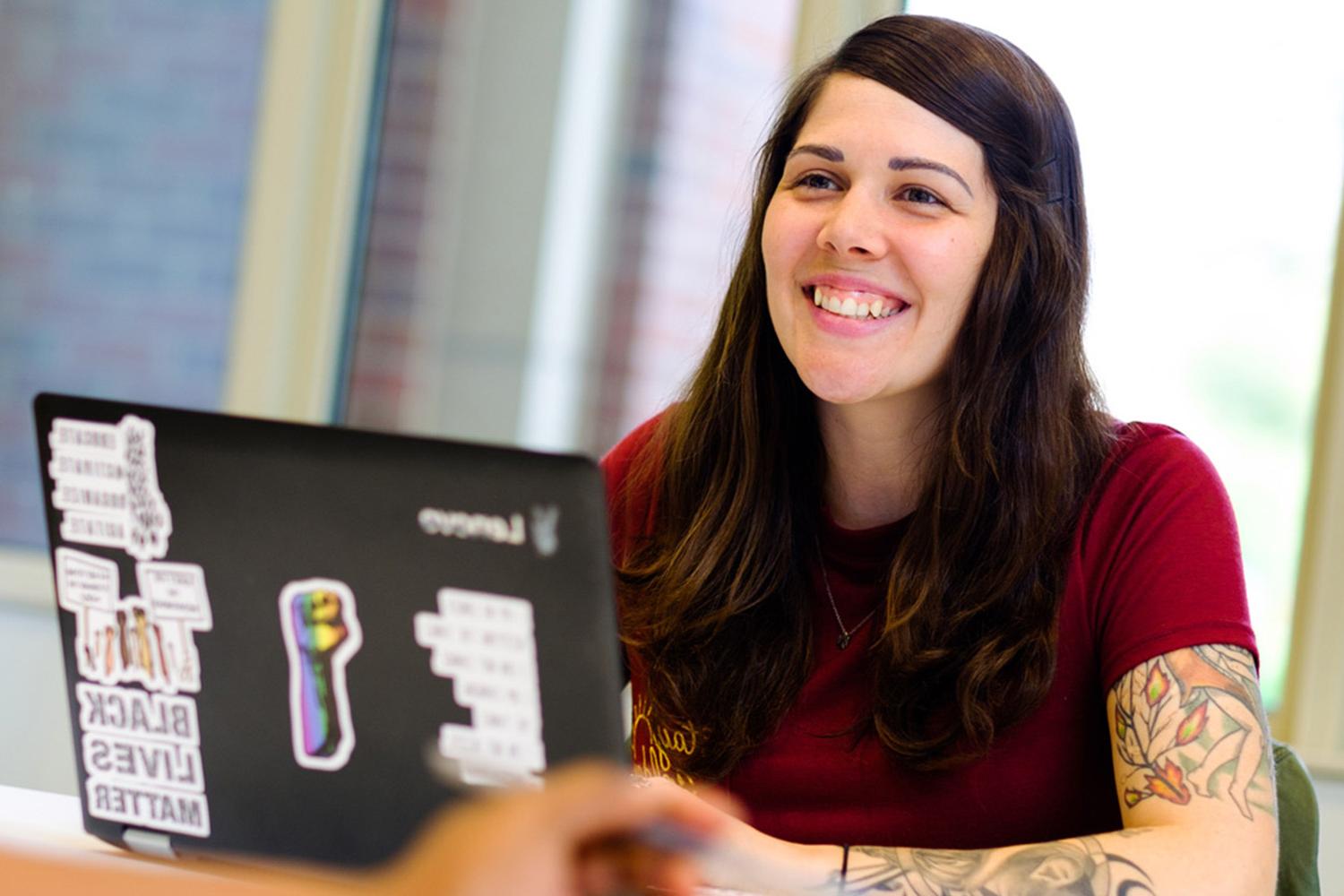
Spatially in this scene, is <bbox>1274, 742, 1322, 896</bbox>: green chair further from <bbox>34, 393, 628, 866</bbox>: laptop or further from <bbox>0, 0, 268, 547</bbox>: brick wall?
<bbox>0, 0, 268, 547</bbox>: brick wall

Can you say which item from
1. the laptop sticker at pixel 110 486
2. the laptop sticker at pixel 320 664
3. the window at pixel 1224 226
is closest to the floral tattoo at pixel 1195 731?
the laptop sticker at pixel 320 664

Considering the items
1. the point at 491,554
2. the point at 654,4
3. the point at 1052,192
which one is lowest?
the point at 491,554

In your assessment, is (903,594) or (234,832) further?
(903,594)

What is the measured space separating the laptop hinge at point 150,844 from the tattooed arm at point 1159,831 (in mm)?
377

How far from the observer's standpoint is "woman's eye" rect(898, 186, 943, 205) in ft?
5.01

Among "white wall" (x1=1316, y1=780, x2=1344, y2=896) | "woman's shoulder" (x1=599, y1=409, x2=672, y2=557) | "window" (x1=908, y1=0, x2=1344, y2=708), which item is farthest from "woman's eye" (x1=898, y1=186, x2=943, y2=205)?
"white wall" (x1=1316, y1=780, x2=1344, y2=896)

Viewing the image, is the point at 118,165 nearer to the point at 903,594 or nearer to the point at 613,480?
the point at 613,480

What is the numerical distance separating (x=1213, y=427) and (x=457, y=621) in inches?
78.0

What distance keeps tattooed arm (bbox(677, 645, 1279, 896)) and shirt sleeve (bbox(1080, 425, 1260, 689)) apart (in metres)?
0.02

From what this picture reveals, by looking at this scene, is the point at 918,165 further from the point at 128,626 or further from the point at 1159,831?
the point at 128,626

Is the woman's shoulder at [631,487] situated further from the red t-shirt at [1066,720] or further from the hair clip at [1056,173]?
the hair clip at [1056,173]

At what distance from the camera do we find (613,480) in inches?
70.4

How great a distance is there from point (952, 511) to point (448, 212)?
1.88 metres

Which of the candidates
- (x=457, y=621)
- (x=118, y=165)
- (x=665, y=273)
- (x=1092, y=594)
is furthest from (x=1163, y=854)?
(x=118, y=165)
